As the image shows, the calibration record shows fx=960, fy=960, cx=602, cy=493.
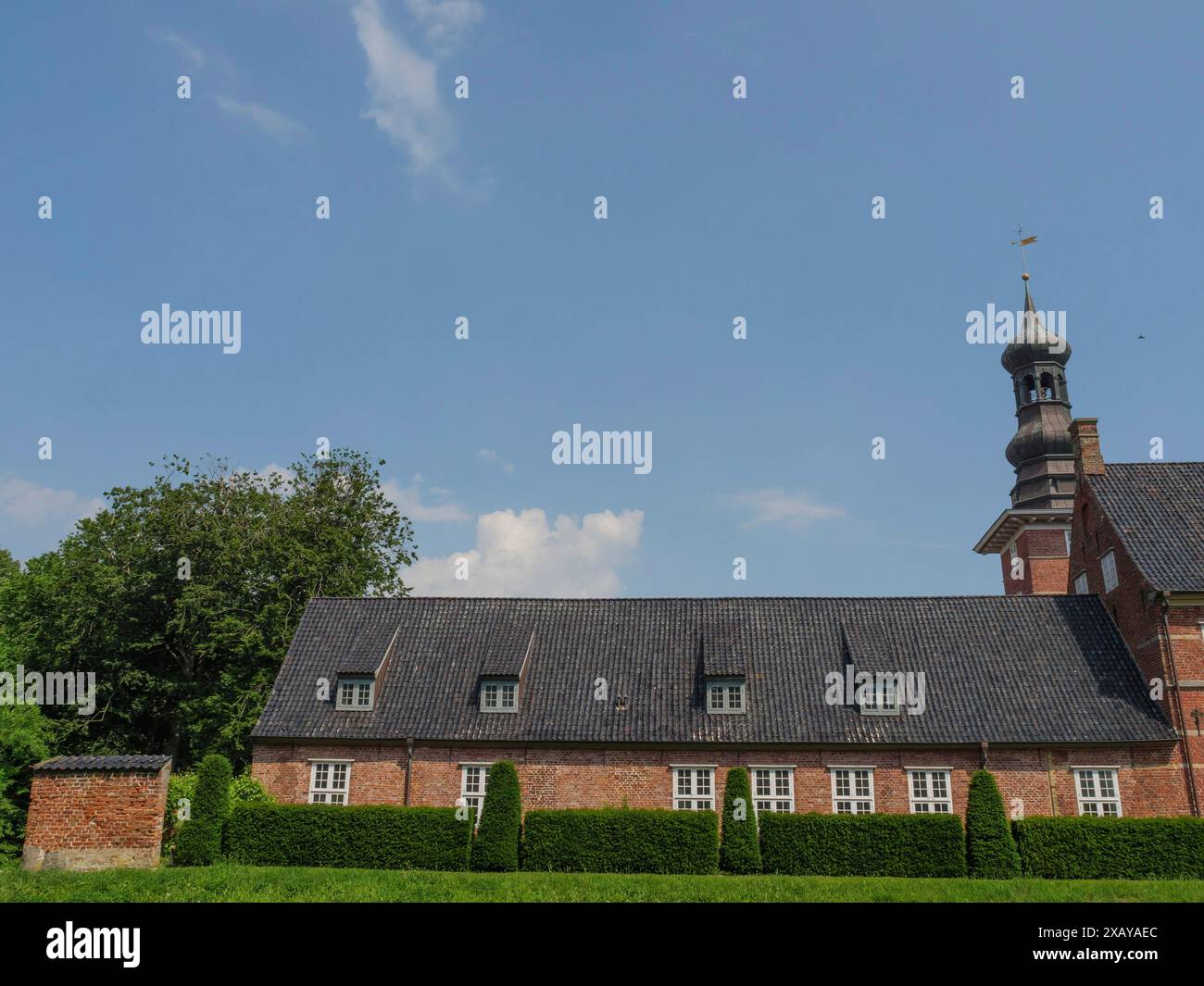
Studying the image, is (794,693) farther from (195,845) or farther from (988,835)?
(195,845)

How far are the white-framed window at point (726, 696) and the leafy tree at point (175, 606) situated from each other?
19.3m

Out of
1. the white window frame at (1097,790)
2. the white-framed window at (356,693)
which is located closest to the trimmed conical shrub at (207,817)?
the white-framed window at (356,693)

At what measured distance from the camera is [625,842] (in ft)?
79.3

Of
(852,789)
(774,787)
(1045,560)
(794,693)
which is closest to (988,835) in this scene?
(852,789)

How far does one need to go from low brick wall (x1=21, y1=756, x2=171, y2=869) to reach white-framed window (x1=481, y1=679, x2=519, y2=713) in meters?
10.3

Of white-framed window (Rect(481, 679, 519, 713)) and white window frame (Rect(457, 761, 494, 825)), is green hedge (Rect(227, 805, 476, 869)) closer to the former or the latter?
white window frame (Rect(457, 761, 494, 825))

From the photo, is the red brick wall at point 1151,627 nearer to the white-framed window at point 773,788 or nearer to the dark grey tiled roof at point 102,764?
the white-framed window at point 773,788

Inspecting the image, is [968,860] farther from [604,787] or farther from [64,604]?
[64,604]

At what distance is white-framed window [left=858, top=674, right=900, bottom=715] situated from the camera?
2875 cm

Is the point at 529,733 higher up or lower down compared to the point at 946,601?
lower down

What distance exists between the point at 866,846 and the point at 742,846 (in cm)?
304

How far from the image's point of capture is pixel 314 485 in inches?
1791

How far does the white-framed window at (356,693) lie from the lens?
30.2 metres
